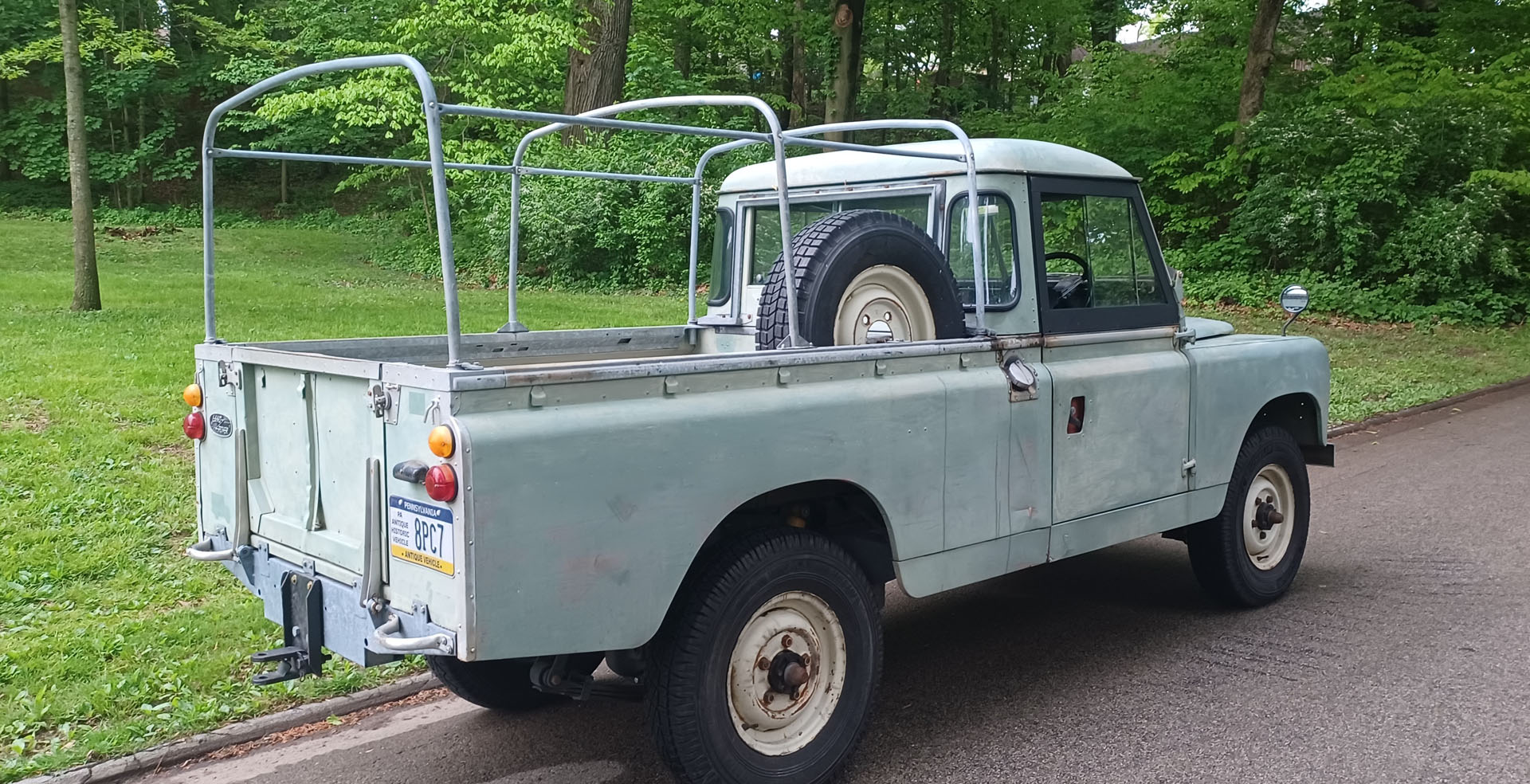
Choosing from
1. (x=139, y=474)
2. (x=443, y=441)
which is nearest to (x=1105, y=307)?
(x=443, y=441)

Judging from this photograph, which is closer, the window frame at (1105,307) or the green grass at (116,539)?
the green grass at (116,539)

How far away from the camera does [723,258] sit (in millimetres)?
5723

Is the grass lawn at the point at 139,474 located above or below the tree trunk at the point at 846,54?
A: below

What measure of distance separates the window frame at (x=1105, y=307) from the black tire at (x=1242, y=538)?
878mm

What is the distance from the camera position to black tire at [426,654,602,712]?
171 inches

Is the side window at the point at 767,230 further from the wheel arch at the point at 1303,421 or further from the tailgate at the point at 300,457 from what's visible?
the wheel arch at the point at 1303,421

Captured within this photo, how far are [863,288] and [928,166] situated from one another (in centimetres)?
90

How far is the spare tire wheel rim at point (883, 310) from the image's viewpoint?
13.9 feet

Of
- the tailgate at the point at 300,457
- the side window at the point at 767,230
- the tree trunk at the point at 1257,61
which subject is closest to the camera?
the tailgate at the point at 300,457

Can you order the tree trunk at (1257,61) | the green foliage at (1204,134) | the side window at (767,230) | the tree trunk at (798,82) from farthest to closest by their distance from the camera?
the tree trunk at (798,82) < the tree trunk at (1257,61) < the green foliage at (1204,134) < the side window at (767,230)

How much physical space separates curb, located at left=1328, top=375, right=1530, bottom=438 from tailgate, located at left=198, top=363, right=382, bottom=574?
348 inches

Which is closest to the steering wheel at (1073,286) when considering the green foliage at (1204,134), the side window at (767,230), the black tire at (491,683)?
the side window at (767,230)

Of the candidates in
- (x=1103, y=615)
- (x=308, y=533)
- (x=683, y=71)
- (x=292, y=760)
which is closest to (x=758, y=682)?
(x=308, y=533)

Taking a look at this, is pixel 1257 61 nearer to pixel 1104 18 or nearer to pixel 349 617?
pixel 1104 18
